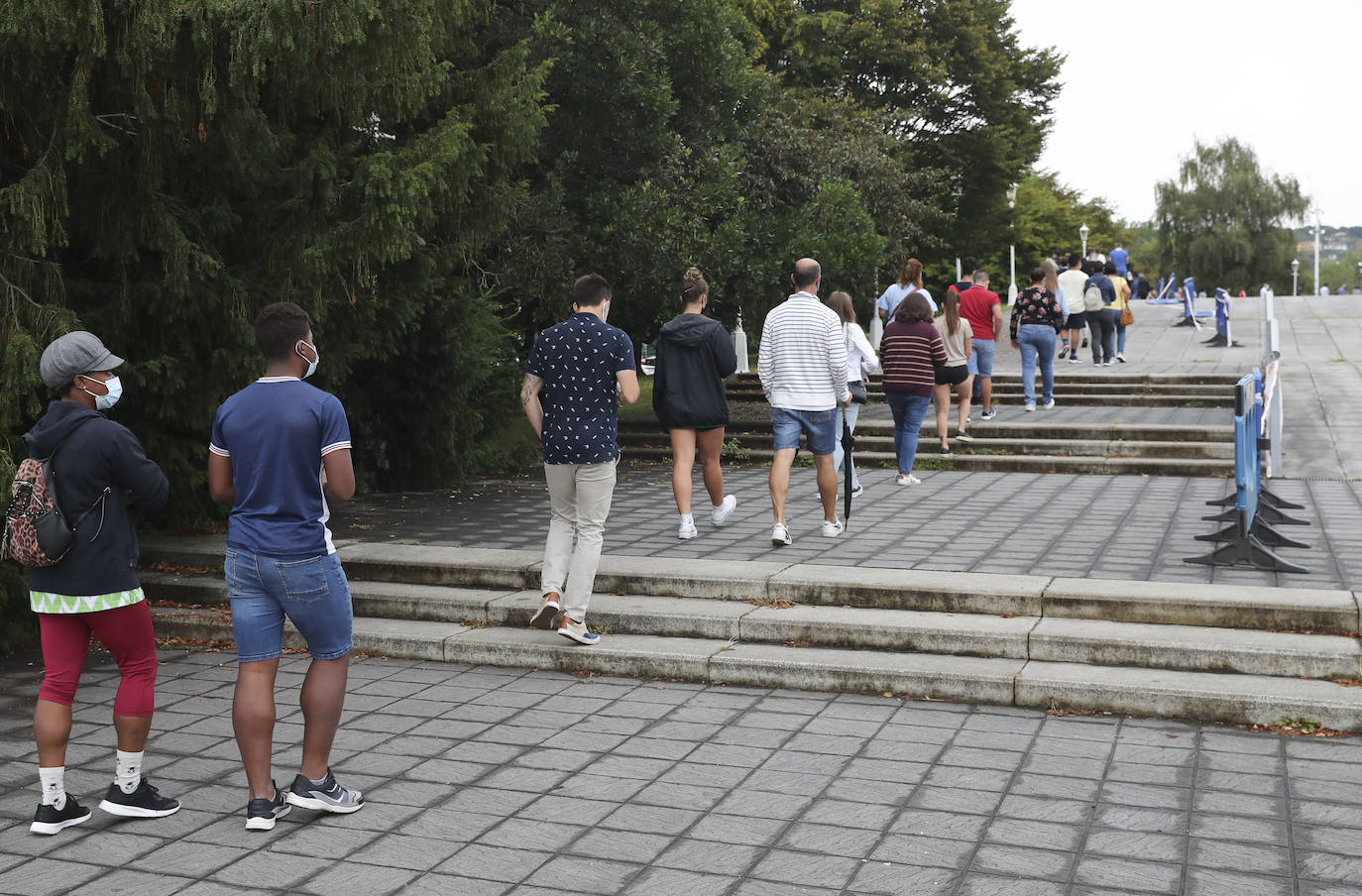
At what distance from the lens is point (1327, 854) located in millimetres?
4027

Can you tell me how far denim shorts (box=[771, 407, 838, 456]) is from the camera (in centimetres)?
888

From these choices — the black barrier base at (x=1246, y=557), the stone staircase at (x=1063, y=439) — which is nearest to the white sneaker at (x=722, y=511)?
the black barrier base at (x=1246, y=557)

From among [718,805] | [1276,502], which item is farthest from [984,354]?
[718,805]

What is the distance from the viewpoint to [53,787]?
4.45 meters

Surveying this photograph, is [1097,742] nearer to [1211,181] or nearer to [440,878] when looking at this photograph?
[440,878]

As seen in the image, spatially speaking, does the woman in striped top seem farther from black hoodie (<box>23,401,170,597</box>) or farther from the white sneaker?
black hoodie (<box>23,401,170,597</box>)

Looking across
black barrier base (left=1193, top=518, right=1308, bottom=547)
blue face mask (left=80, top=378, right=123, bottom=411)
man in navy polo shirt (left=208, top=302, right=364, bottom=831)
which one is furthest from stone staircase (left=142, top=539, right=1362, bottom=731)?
blue face mask (left=80, top=378, right=123, bottom=411)

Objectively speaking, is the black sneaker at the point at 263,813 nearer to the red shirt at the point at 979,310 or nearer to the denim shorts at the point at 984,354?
the red shirt at the point at 979,310

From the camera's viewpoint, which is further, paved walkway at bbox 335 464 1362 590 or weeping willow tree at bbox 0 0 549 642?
paved walkway at bbox 335 464 1362 590

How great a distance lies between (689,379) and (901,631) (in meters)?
3.26

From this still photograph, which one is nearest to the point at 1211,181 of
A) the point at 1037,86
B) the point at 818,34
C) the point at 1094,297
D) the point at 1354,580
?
the point at 1037,86

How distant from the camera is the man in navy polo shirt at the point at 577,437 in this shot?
6625mm

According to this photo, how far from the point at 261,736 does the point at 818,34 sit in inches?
1282

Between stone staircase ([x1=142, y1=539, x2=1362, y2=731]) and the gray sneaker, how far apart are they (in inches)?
86.0
